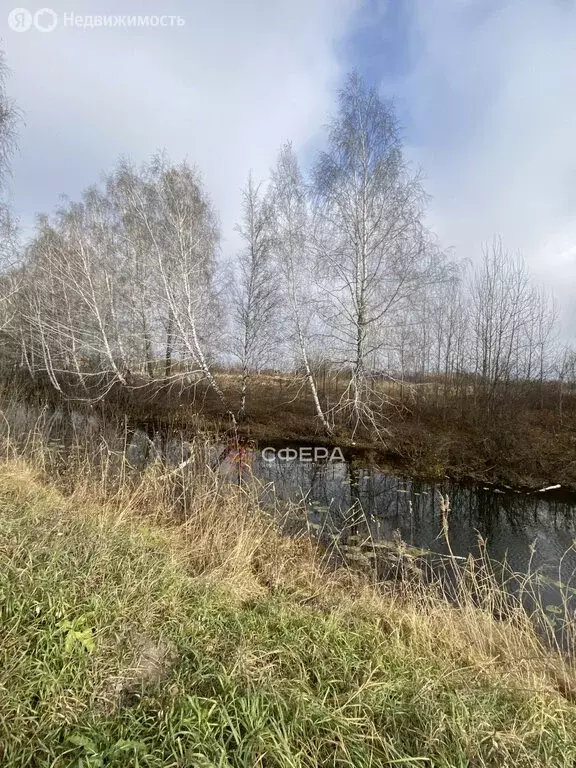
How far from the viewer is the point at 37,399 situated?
584 inches

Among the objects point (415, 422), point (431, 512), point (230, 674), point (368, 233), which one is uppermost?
point (368, 233)

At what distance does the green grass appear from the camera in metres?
1.62

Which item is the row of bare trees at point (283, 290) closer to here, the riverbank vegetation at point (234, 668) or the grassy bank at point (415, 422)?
the grassy bank at point (415, 422)

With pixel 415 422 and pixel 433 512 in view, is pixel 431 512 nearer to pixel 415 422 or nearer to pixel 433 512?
pixel 433 512

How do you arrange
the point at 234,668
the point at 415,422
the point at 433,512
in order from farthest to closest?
the point at 415,422
the point at 433,512
the point at 234,668

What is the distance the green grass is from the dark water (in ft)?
7.34

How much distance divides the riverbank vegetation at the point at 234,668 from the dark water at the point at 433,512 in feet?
6.58

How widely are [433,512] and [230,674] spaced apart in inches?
248

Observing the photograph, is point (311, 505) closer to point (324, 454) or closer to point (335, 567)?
point (335, 567)

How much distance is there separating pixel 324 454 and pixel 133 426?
6909 millimetres

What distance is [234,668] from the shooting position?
6.52 feet

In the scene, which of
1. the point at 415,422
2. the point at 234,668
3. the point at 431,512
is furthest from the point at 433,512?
the point at 234,668

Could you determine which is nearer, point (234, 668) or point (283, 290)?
point (234, 668)

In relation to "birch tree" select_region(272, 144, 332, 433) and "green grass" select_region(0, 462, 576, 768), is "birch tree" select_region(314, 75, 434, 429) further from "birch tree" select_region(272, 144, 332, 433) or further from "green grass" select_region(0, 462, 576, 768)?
"green grass" select_region(0, 462, 576, 768)
